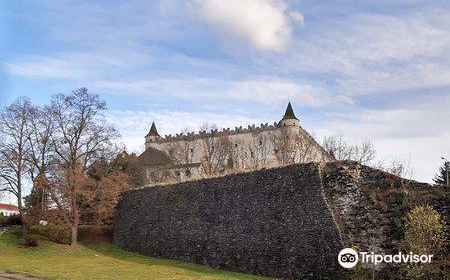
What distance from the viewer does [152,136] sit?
82375mm

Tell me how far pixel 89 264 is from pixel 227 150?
138 feet

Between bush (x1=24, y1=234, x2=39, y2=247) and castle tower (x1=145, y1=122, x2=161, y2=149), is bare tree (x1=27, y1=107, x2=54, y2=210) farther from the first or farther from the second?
castle tower (x1=145, y1=122, x2=161, y2=149)

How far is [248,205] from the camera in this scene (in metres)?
22.5

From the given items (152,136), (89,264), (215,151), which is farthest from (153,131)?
(89,264)

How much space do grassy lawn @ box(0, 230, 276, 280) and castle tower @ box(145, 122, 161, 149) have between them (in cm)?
4573

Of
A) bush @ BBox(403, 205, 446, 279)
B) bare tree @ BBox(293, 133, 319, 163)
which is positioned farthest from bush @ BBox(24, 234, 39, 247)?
bare tree @ BBox(293, 133, 319, 163)

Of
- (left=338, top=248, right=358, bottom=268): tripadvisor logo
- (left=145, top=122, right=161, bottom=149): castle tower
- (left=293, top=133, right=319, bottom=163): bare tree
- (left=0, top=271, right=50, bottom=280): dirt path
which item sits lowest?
(left=0, top=271, right=50, bottom=280): dirt path

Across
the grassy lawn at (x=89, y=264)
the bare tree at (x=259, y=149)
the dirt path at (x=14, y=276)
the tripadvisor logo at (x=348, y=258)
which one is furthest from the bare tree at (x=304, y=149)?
the dirt path at (x=14, y=276)

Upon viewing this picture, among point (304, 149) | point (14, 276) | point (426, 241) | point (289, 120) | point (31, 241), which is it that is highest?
point (289, 120)

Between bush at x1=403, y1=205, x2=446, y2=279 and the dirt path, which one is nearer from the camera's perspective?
bush at x1=403, y1=205, x2=446, y2=279

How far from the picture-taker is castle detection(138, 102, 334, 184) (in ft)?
188

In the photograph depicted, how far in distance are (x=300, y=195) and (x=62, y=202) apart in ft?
58.9

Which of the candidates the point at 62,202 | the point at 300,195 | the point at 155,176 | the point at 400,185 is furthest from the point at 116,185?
the point at 155,176

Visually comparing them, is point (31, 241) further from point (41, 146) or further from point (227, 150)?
point (227, 150)
